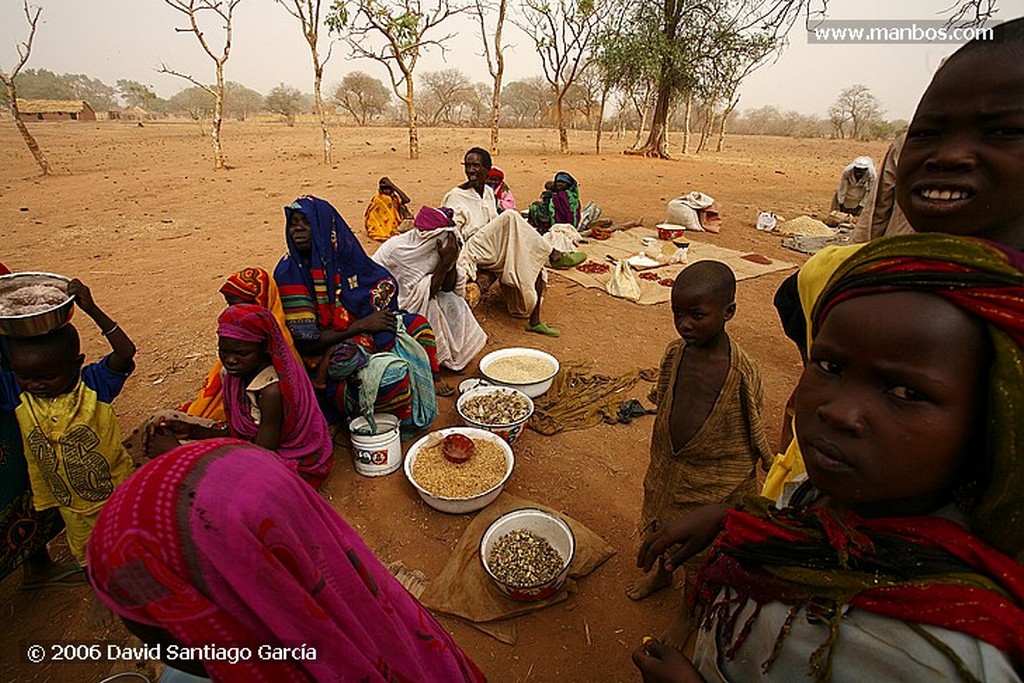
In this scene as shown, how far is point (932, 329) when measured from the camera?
27.4 inches

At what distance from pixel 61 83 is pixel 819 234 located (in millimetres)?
81314

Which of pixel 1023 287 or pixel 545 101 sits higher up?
pixel 545 101

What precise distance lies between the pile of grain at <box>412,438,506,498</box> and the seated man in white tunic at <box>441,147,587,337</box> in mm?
2181

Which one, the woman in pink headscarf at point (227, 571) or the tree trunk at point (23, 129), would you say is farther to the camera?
the tree trunk at point (23, 129)

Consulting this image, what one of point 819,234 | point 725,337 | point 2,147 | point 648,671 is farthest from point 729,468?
point 2,147

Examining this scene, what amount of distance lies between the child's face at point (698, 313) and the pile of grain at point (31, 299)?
262 cm

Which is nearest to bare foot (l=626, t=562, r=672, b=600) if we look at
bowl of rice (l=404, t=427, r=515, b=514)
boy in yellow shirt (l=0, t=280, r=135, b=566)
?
bowl of rice (l=404, t=427, r=515, b=514)

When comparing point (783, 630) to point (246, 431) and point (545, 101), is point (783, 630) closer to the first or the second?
point (246, 431)

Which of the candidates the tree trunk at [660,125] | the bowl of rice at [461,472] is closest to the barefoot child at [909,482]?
the bowl of rice at [461,472]

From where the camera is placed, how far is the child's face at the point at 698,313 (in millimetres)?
2047

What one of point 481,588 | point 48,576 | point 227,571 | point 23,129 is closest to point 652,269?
point 481,588

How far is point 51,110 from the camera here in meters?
33.7

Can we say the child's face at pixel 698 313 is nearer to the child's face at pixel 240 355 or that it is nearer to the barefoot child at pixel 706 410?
the barefoot child at pixel 706 410

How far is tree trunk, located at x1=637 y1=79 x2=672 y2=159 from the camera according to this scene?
1717 centimetres
